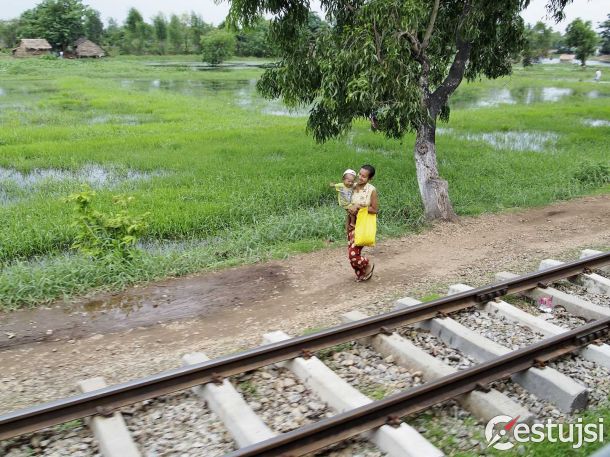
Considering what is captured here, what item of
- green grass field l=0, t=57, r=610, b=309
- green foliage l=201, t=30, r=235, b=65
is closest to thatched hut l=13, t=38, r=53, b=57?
green foliage l=201, t=30, r=235, b=65

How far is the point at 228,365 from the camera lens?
4676 mm

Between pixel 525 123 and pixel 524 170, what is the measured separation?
10.7 meters

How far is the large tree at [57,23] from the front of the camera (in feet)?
256

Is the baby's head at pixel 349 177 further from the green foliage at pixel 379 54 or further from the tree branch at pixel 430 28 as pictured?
the tree branch at pixel 430 28

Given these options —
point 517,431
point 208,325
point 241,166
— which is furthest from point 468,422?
point 241,166

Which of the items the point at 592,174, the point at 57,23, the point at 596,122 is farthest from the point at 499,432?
the point at 57,23

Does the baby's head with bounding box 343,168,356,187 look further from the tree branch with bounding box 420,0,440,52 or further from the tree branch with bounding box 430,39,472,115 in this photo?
the tree branch with bounding box 430,39,472,115

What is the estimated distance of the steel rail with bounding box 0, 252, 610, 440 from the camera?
3.99 meters

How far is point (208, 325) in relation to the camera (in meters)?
6.37

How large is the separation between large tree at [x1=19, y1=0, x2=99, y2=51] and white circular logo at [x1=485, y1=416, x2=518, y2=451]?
85.8m

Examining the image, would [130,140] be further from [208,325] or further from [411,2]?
[208,325]

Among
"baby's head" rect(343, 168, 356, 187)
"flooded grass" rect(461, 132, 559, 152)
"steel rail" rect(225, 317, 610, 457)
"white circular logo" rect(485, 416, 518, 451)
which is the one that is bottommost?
"white circular logo" rect(485, 416, 518, 451)

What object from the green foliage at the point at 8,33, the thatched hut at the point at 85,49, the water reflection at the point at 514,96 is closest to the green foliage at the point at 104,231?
the water reflection at the point at 514,96

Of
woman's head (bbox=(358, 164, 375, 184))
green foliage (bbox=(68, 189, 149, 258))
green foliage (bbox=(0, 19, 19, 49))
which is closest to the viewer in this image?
woman's head (bbox=(358, 164, 375, 184))
